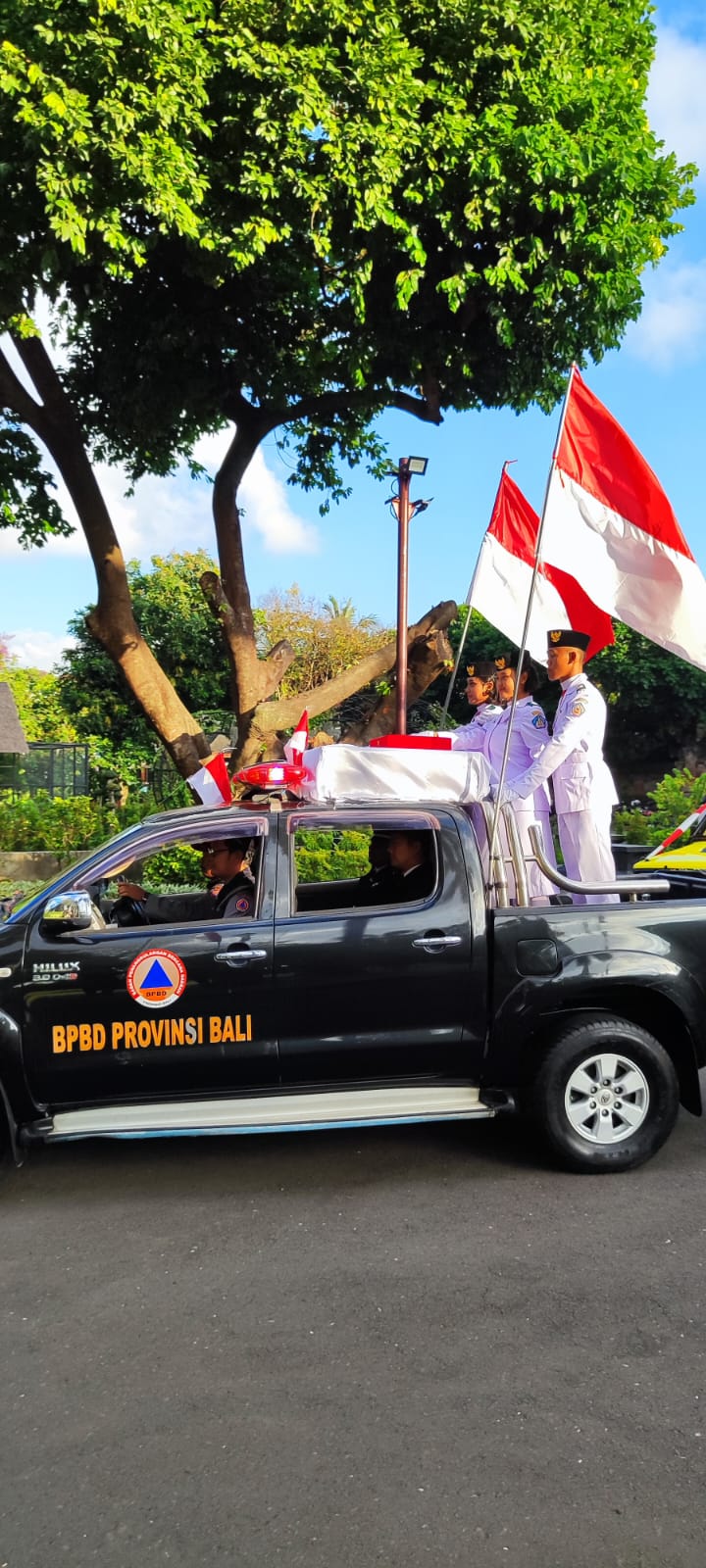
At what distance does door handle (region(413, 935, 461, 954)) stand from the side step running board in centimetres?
60

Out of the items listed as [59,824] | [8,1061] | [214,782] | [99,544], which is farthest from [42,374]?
[8,1061]

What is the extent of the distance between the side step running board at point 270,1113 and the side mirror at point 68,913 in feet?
2.47

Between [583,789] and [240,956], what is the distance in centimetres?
258

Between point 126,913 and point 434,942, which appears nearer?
point 434,942

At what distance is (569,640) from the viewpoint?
636 cm

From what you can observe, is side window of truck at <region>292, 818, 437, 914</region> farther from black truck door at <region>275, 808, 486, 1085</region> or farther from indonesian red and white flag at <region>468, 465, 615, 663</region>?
indonesian red and white flag at <region>468, 465, 615, 663</region>

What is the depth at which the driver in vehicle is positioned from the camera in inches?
190

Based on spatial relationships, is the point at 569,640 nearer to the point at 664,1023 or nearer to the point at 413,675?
the point at 664,1023

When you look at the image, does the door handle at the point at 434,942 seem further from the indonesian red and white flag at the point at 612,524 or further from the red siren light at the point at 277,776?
the indonesian red and white flag at the point at 612,524

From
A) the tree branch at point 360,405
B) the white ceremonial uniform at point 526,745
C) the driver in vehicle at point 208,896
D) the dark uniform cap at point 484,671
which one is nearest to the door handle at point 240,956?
the driver in vehicle at point 208,896

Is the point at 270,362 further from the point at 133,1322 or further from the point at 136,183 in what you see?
the point at 133,1322

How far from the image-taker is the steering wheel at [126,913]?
4961mm

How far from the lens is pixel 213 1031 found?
14.4 ft

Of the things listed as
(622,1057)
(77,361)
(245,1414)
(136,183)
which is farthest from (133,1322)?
(77,361)
